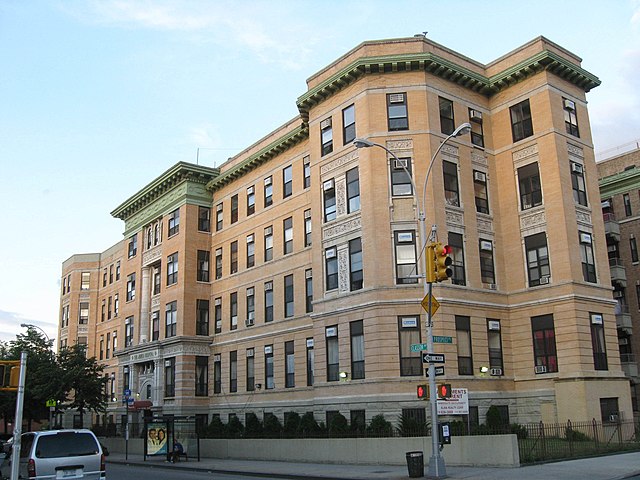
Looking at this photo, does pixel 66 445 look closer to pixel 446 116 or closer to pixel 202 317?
pixel 446 116

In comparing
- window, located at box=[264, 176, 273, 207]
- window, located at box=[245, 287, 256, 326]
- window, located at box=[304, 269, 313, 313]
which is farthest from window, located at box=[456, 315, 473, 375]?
window, located at box=[264, 176, 273, 207]

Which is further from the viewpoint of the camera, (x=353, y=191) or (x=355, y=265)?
(x=353, y=191)

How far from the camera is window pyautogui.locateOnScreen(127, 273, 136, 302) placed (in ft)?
198

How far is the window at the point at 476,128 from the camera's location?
38562mm

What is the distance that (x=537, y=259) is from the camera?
36031 mm

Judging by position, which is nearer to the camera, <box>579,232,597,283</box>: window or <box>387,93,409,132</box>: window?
<box>579,232,597,283</box>: window

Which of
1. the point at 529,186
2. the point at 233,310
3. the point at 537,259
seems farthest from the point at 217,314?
the point at 529,186

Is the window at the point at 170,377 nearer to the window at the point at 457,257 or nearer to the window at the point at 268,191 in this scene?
the window at the point at 268,191

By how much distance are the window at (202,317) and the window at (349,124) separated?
2101 cm

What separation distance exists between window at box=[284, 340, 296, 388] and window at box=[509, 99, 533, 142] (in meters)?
18.7

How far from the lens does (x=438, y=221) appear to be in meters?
34.8

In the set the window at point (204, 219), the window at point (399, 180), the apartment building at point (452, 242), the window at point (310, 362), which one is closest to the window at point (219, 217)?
the window at point (204, 219)

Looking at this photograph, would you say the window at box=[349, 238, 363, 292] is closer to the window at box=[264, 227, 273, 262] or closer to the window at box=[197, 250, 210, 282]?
the window at box=[264, 227, 273, 262]

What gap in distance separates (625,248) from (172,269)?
3438 centimetres
